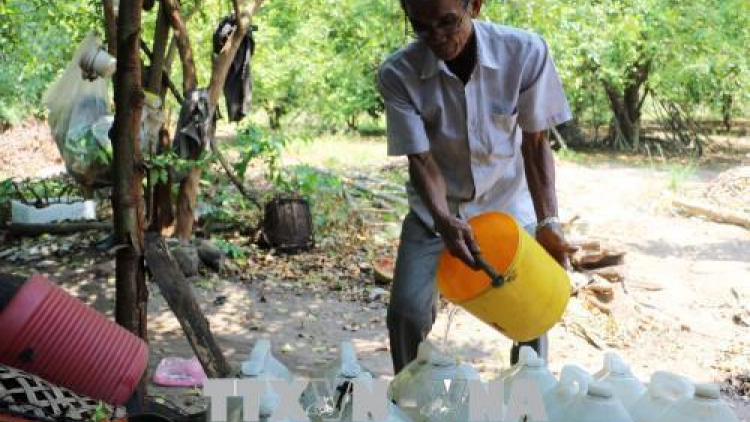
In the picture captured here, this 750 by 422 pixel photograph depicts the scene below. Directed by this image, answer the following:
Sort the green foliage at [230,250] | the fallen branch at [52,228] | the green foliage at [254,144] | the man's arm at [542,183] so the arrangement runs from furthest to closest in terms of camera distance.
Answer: the fallen branch at [52,228] → the green foliage at [230,250] → the green foliage at [254,144] → the man's arm at [542,183]

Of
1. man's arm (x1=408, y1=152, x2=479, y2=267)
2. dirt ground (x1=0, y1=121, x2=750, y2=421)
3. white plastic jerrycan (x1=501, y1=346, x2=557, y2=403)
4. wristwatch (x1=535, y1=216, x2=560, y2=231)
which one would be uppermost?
man's arm (x1=408, y1=152, x2=479, y2=267)

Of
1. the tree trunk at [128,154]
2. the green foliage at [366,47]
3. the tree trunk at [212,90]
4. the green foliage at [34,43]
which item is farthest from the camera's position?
the green foliage at [366,47]

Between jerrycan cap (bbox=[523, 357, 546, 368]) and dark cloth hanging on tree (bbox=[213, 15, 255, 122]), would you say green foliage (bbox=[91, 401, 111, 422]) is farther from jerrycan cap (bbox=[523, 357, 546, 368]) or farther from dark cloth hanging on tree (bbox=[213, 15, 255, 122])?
dark cloth hanging on tree (bbox=[213, 15, 255, 122])

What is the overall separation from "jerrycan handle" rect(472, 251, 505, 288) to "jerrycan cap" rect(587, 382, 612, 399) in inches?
25.7

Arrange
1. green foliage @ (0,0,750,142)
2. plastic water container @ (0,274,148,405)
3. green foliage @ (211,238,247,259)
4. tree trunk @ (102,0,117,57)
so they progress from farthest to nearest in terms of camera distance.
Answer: green foliage @ (0,0,750,142) → green foliage @ (211,238,247,259) → tree trunk @ (102,0,117,57) → plastic water container @ (0,274,148,405)

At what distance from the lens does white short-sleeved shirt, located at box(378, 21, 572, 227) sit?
237 cm

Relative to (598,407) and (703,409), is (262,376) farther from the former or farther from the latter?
(703,409)

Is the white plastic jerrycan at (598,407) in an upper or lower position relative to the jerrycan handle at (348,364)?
lower

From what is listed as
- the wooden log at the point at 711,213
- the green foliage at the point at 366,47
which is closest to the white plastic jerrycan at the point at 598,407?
the green foliage at the point at 366,47

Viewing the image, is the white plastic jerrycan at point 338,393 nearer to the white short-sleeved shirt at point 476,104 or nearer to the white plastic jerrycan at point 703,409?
the white plastic jerrycan at point 703,409

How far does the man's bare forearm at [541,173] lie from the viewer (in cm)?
249

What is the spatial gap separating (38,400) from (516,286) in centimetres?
109

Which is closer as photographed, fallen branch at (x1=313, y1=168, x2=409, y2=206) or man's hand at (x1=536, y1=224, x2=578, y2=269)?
man's hand at (x1=536, y1=224, x2=578, y2=269)

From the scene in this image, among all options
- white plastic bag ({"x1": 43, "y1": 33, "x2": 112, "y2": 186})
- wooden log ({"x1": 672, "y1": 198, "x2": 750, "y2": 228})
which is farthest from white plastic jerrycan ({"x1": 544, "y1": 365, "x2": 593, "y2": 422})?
wooden log ({"x1": 672, "y1": 198, "x2": 750, "y2": 228})
